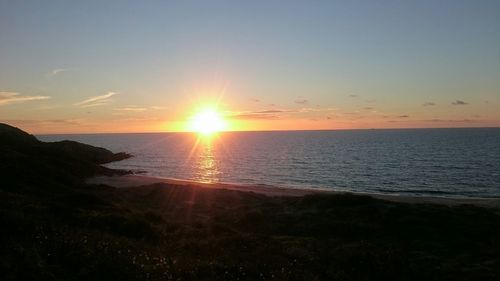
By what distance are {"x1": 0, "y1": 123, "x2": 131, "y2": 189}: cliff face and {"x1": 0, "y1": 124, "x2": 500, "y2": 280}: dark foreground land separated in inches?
17.3

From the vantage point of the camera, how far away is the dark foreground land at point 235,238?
12898 mm

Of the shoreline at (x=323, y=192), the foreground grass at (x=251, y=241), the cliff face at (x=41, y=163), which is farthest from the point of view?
the shoreline at (x=323, y=192)

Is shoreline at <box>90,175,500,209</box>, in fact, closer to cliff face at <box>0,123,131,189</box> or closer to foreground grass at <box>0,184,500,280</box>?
cliff face at <box>0,123,131,189</box>

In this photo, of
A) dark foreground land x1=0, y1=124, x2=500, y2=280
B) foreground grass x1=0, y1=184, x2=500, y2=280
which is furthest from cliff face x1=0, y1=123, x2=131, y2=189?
foreground grass x1=0, y1=184, x2=500, y2=280

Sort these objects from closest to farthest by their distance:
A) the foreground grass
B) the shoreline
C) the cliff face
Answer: the foreground grass, the cliff face, the shoreline

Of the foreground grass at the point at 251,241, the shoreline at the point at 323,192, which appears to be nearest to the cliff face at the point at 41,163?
the shoreline at the point at 323,192

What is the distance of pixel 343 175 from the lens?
8181cm

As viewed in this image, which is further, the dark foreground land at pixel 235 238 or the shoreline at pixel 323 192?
the shoreline at pixel 323 192

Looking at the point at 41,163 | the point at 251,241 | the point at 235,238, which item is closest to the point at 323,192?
the point at 41,163

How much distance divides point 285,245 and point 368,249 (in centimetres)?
426

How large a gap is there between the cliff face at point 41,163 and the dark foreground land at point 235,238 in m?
0.44

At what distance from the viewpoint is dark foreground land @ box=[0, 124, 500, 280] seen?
12898mm

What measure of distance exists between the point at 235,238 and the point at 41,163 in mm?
39280

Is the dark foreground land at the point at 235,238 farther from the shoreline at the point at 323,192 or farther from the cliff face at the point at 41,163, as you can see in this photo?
the shoreline at the point at 323,192
